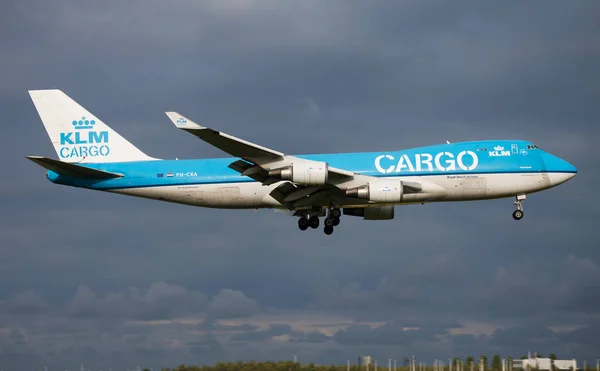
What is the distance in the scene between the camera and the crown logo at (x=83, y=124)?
193ft

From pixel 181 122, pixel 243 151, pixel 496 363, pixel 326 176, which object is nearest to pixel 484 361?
pixel 496 363

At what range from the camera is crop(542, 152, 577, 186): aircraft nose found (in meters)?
51.6

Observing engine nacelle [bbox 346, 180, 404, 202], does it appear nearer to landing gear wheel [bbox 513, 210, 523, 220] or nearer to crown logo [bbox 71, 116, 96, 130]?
landing gear wheel [bbox 513, 210, 523, 220]

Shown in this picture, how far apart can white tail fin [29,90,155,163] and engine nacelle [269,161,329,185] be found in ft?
42.4

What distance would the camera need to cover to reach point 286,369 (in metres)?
54.3

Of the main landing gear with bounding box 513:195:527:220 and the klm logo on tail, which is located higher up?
the klm logo on tail

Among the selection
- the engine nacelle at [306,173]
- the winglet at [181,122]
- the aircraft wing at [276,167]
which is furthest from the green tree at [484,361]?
the winglet at [181,122]

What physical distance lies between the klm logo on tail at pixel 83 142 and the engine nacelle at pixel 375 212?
18668mm

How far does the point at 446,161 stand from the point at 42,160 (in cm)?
2624

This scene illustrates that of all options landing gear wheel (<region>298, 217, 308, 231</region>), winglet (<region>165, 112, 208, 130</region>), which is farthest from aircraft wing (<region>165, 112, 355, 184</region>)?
landing gear wheel (<region>298, 217, 308, 231</region>)

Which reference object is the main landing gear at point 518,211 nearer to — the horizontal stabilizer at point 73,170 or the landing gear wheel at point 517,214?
the landing gear wheel at point 517,214

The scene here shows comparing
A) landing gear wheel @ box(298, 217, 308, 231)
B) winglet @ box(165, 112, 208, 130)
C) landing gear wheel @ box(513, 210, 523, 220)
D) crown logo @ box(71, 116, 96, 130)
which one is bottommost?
landing gear wheel @ box(298, 217, 308, 231)

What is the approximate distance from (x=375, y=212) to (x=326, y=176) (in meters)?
8.43

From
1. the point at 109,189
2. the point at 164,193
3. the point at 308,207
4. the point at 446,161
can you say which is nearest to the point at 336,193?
the point at 308,207
